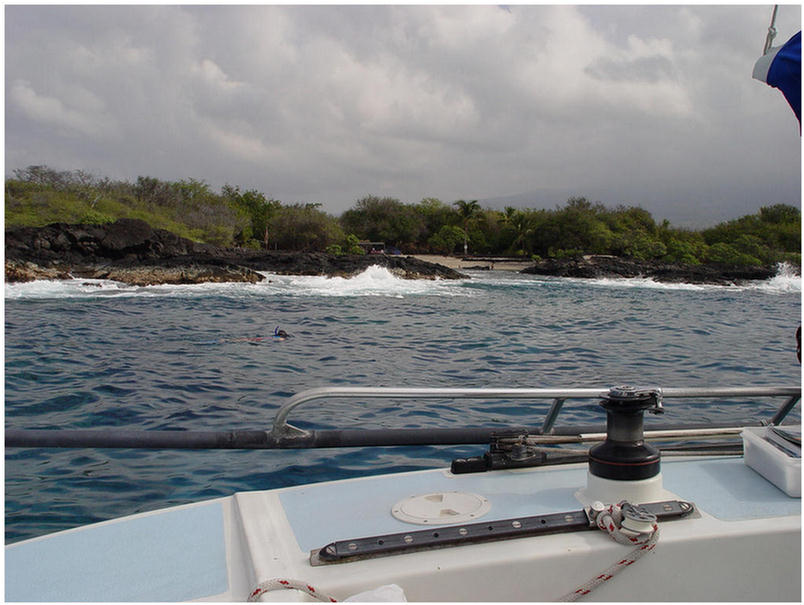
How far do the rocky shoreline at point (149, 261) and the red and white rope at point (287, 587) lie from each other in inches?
943

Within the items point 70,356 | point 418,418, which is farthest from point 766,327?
point 70,356

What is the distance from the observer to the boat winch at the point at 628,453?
159 cm

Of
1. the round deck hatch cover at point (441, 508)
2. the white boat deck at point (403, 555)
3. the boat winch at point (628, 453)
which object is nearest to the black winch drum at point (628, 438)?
the boat winch at point (628, 453)

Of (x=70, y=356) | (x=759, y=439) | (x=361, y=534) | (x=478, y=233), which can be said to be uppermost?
(x=478, y=233)

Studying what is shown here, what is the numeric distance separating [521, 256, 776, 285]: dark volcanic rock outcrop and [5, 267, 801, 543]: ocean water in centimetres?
1649

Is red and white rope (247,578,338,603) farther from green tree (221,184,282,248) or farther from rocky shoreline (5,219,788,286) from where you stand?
green tree (221,184,282,248)

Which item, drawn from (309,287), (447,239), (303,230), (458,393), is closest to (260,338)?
(458,393)

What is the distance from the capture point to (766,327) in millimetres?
15484

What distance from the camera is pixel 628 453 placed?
1.59 meters

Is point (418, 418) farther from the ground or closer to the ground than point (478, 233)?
closer to the ground

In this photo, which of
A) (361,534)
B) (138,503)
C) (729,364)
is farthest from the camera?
(729,364)

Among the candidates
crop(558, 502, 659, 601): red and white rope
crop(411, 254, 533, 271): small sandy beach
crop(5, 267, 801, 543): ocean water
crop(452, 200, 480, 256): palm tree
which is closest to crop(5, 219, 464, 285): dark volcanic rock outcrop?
crop(5, 267, 801, 543): ocean water

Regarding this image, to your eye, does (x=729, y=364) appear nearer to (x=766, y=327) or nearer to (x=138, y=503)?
(x=766, y=327)

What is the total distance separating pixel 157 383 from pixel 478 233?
2082 inches
